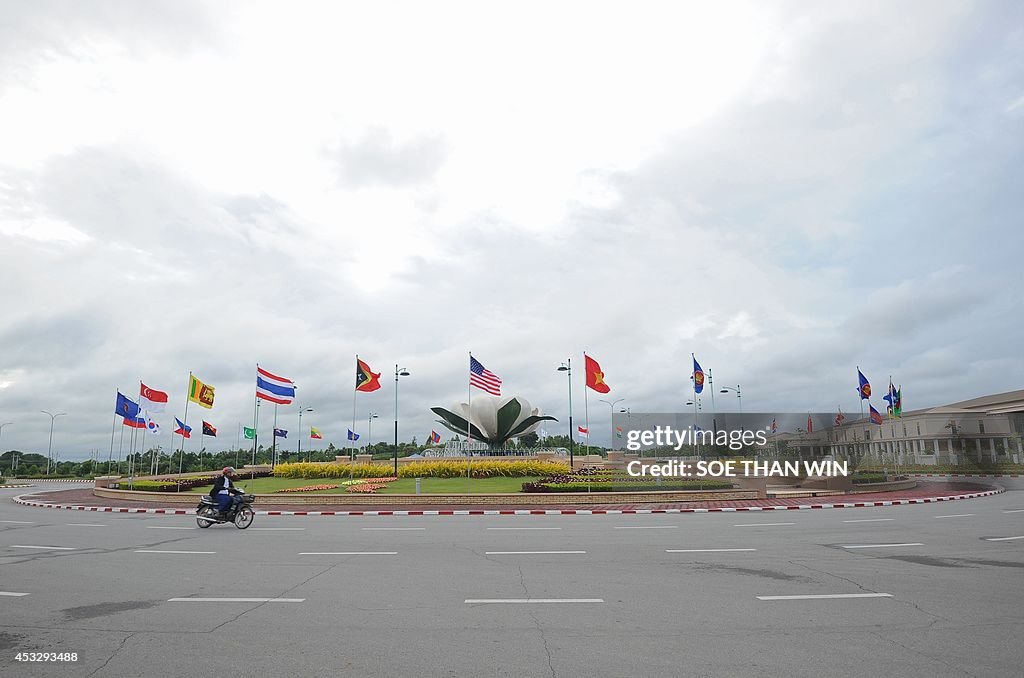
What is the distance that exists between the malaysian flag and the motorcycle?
54.0 ft

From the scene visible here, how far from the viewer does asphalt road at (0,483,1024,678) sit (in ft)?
19.0

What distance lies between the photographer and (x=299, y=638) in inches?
257

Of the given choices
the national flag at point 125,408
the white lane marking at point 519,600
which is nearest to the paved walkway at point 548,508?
the national flag at point 125,408

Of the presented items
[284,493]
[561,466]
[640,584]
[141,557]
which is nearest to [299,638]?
[640,584]

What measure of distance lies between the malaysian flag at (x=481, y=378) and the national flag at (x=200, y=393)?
15.2m

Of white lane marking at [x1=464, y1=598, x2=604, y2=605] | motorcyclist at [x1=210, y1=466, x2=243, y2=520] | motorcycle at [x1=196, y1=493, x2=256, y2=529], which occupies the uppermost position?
motorcyclist at [x1=210, y1=466, x2=243, y2=520]

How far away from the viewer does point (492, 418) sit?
56438mm

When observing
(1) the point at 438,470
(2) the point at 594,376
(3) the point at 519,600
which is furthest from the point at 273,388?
(3) the point at 519,600

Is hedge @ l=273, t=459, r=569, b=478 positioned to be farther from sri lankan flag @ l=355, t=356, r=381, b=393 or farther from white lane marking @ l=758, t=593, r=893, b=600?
white lane marking @ l=758, t=593, r=893, b=600

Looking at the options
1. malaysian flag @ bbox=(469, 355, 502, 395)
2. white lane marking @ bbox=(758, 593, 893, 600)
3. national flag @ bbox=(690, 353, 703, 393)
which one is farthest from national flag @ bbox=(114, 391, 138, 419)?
white lane marking @ bbox=(758, 593, 893, 600)

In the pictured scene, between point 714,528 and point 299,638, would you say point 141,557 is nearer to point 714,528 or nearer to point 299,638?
point 299,638

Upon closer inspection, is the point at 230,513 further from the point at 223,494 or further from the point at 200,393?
the point at 200,393

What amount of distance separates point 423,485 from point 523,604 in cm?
2489

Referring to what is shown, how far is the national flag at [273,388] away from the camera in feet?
118
